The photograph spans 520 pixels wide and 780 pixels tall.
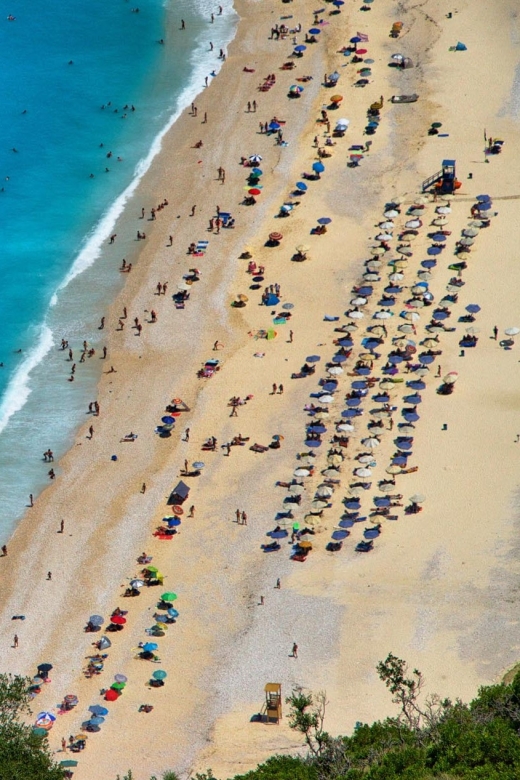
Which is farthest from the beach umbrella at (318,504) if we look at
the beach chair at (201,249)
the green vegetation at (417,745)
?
the beach chair at (201,249)

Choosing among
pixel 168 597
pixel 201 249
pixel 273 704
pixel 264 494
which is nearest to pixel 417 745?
pixel 273 704

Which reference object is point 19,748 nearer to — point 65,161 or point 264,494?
point 264,494

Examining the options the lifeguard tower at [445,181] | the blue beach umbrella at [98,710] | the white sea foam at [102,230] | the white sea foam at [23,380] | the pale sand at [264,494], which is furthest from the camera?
the lifeguard tower at [445,181]

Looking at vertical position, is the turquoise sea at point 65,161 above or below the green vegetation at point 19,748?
above

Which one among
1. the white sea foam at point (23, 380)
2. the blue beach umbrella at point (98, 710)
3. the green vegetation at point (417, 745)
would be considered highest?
the white sea foam at point (23, 380)

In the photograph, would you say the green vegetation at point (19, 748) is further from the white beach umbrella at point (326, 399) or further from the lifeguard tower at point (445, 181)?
the lifeguard tower at point (445, 181)

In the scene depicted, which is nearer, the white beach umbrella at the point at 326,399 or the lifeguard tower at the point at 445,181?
the white beach umbrella at the point at 326,399

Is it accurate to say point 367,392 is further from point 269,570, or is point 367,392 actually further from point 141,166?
point 141,166
